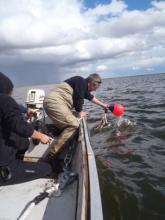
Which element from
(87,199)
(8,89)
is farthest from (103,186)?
(8,89)

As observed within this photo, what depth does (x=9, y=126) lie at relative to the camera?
12.5 feet

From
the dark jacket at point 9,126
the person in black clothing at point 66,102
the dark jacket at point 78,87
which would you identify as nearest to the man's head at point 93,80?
the person in black clothing at point 66,102

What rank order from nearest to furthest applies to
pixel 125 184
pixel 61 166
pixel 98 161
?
pixel 61 166
pixel 125 184
pixel 98 161

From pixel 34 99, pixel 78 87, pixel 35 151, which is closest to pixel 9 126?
pixel 35 151

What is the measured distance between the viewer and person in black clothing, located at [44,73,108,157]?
588 centimetres

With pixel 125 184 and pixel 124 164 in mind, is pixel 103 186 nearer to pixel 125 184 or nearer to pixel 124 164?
pixel 125 184

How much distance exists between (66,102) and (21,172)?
238cm

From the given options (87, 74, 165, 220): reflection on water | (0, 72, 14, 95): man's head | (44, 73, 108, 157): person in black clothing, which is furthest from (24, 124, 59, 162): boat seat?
(0, 72, 14, 95): man's head

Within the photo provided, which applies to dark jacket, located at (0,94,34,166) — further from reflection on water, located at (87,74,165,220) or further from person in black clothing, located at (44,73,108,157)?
reflection on water, located at (87,74,165,220)

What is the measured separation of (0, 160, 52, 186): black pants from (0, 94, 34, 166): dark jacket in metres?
0.15

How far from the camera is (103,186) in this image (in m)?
5.89

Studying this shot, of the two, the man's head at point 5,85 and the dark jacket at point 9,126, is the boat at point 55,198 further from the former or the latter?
the man's head at point 5,85

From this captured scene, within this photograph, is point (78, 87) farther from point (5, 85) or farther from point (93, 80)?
point (5, 85)

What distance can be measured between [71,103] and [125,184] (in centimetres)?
221
